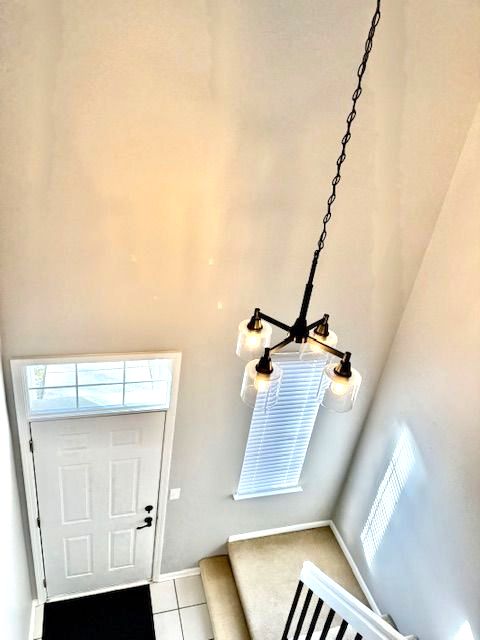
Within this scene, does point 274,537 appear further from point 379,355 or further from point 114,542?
point 379,355

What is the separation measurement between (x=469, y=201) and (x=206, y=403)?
2.30m

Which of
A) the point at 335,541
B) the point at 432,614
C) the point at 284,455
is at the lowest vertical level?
the point at 432,614

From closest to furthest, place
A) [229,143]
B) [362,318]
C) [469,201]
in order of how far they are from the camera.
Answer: [229,143]
[469,201]
[362,318]

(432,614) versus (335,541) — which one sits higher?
(335,541)

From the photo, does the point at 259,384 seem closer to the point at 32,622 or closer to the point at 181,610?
the point at 181,610

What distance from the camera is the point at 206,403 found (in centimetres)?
345

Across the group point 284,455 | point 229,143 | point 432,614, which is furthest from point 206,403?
point 432,614

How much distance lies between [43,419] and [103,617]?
214 cm

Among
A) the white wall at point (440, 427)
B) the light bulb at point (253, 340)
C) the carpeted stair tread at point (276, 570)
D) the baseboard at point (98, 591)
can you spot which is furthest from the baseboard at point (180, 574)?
the light bulb at point (253, 340)

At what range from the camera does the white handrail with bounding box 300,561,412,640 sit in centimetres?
256

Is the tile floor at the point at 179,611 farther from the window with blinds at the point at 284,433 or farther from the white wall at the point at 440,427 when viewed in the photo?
the white wall at the point at 440,427

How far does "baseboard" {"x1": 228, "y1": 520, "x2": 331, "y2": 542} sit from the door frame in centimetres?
77

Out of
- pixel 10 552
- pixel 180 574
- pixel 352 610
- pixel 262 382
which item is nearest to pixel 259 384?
pixel 262 382

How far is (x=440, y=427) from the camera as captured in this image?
3.13 meters
